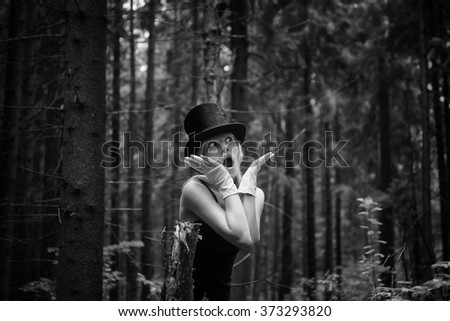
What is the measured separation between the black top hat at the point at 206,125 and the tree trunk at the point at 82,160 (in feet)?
3.64

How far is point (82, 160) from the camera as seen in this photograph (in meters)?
4.61

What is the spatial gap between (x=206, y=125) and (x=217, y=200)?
0.72 metres

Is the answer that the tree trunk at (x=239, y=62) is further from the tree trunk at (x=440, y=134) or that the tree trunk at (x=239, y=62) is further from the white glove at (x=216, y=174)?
the white glove at (x=216, y=174)

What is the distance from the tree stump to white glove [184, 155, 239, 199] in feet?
1.41

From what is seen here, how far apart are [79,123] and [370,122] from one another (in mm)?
13190

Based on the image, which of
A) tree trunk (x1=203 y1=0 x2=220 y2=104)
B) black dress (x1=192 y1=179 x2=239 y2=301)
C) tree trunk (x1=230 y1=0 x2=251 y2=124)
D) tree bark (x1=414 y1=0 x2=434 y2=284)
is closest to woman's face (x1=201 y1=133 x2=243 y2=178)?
black dress (x1=192 y1=179 x2=239 y2=301)

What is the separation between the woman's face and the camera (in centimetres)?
409

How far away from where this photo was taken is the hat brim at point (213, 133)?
13.3 ft

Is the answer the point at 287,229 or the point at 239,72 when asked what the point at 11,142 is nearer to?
the point at 239,72

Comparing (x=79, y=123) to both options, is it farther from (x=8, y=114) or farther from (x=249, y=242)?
(x=8, y=114)

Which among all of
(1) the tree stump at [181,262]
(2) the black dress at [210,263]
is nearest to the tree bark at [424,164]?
(2) the black dress at [210,263]

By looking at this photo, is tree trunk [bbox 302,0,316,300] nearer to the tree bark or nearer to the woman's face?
the tree bark

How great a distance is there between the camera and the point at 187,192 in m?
3.88
